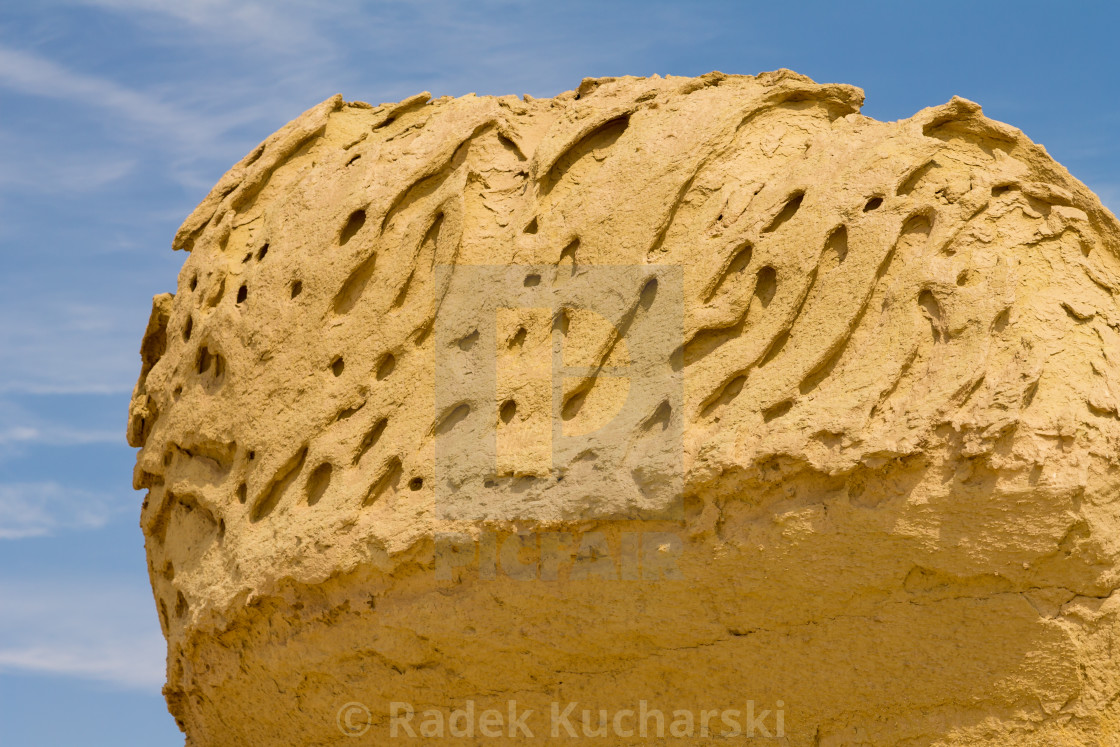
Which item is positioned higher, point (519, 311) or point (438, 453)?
point (519, 311)

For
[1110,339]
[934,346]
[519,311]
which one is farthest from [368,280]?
[1110,339]

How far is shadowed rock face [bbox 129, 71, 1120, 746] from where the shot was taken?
18.7 feet

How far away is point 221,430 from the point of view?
6992 millimetres

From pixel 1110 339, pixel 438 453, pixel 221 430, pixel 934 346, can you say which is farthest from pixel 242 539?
pixel 1110 339

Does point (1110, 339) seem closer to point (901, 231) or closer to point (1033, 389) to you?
point (1033, 389)

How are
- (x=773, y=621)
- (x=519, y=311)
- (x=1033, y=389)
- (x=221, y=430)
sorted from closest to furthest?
1. (x=1033, y=389)
2. (x=773, y=621)
3. (x=519, y=311)
4. (x=221, y=430)

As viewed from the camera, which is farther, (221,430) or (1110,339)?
(221,430)

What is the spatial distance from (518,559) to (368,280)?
1.62 m


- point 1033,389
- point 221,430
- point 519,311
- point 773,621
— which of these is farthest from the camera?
point 221,430

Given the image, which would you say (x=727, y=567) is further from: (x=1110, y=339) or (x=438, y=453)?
(x=1110, y=339)

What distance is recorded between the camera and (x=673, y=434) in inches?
231

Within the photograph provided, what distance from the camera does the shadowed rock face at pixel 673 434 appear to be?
18.7ft

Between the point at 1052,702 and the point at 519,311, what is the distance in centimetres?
280

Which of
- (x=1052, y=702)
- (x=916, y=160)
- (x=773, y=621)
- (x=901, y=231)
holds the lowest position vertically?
(x=1052, y=702)
